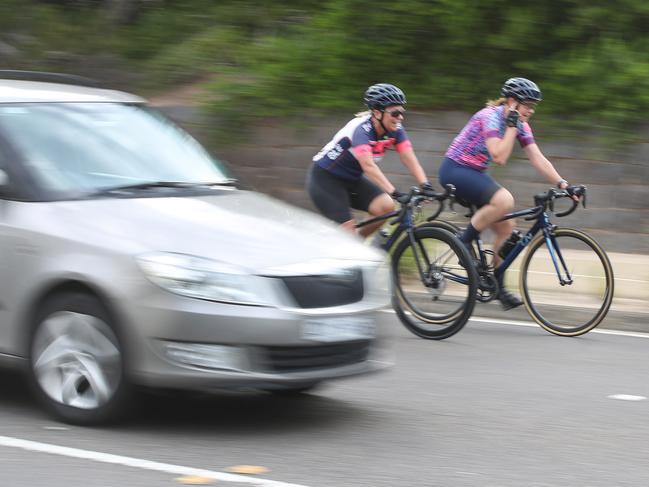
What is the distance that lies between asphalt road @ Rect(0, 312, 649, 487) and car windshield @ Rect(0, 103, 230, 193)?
A: 47.5 inches

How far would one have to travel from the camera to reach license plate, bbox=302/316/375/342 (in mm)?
5916

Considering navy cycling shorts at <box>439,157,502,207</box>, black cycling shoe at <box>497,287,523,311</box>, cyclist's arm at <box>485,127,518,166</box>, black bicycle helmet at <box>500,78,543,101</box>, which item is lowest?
black cycling shoe at <box>497,287,523,311</box>

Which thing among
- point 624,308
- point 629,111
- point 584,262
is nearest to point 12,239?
point 584,262

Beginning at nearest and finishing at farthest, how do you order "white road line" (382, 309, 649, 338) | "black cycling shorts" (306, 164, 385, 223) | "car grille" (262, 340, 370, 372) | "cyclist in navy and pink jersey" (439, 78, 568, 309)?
"car grille" (262, 340, 370, 372)
"cyclist in navy and pink jersey" (439, 78, 568, 309)
"black cycling shorts" (306, 164, 385, 223)
"white road line" (382, 309, 649, 338)

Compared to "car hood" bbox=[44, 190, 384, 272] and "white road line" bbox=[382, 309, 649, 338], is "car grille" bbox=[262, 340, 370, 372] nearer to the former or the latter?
"car hood" bbox=[44, 190, 384, 272]

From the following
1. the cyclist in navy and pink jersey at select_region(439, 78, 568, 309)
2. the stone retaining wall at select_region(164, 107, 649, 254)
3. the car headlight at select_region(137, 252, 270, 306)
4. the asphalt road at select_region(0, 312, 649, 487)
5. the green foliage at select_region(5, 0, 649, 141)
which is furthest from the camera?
the green foliage at select_region(5, 0, 649, 141)

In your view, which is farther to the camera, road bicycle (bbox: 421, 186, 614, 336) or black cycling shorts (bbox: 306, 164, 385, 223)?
black cycling shorts (bbox: 306, 164, 385, 223)

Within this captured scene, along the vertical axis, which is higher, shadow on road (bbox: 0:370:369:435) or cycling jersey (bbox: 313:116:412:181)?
cycling jersey (bbox: 313:116:412:181)

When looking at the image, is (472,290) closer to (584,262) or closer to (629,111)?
(584,262)

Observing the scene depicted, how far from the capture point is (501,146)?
29.8ft

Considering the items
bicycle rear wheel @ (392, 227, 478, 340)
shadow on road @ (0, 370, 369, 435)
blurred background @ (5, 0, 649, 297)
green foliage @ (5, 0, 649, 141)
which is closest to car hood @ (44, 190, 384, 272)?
shadow on road @ (0, 370, 369, 435)

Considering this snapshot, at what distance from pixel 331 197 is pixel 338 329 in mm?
3551

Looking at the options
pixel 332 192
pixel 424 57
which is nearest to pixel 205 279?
pixel 332 192

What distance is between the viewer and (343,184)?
9617 mm
